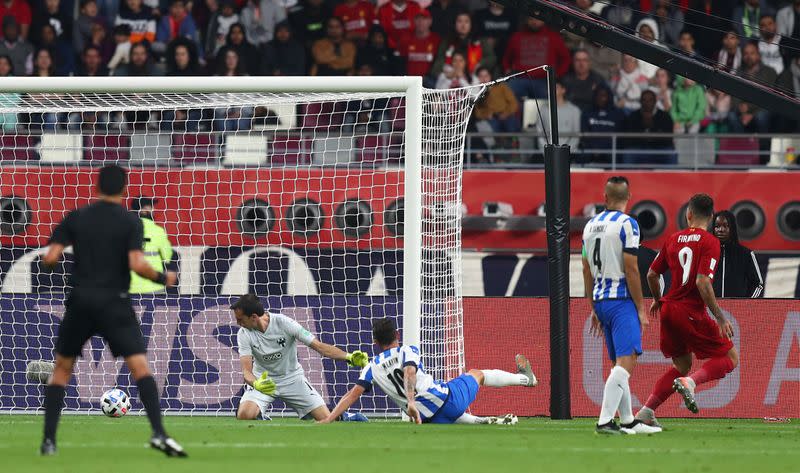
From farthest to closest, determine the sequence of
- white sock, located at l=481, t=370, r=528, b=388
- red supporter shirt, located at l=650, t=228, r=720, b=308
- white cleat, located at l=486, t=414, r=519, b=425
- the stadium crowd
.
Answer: the stadium crowd < white sock, located at l=481, t=370, r=528, b=388 < white cleat, located at l=486, t=414, r=519, b=425 < red supporter shirt, located at l=650, t=228, r=720, b=308

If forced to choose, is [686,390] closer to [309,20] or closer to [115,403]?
[115,403]

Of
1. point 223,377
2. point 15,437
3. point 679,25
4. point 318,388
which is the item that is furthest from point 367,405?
point 679,25

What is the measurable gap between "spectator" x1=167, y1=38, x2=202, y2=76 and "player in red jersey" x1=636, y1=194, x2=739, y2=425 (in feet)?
32.9

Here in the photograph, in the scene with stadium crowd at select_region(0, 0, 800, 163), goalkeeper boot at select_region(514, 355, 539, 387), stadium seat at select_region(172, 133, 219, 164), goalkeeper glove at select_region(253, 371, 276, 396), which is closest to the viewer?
goalkeeper glove at select_region(253, 371, 276, 396)

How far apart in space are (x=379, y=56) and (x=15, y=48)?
16.4 feet

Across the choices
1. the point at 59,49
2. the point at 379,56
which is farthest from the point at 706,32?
the point at 59,49

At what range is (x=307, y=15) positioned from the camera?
2075cm

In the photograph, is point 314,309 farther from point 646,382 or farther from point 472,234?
point 472,234

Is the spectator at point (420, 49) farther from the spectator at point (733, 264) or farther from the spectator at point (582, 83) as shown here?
the spectator at point (733, 264)

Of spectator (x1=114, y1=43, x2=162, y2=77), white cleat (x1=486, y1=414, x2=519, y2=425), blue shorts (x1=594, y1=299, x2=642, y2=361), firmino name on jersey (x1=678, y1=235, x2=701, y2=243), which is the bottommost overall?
white cleat (x1=486, y1=414, x2=519, y2=425)

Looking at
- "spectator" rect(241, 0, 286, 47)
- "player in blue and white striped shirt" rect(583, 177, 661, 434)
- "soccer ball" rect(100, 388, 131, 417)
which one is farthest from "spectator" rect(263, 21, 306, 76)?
"player in blue and white striped shirt" rect(583, 177, 661, 434)

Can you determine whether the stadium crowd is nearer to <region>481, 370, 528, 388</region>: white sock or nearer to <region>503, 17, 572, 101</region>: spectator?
<region>503, 17, 572, 101</region>: spectator

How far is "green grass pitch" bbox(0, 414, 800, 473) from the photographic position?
759 centimetres

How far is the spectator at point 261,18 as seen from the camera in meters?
20.6
